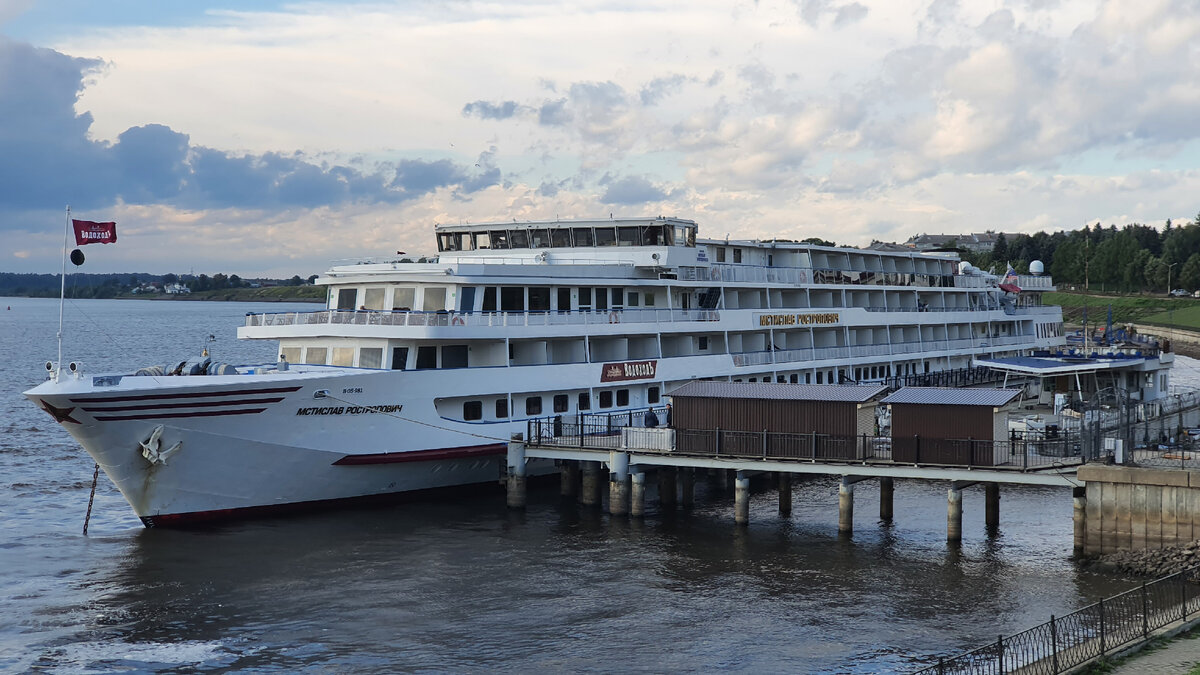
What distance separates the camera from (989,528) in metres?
37.6

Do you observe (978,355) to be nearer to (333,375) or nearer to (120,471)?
(333,375)

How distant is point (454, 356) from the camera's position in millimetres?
40594

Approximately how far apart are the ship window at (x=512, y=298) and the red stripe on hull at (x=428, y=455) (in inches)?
202

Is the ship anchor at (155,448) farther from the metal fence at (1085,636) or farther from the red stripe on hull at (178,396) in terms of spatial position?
the metal fence at (1085,636)

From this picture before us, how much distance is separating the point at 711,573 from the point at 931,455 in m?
7.95

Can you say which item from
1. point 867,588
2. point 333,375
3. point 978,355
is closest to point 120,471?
point 333,375

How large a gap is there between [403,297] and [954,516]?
20455 millimetres

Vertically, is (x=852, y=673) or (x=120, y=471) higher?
(x=120, y=471)

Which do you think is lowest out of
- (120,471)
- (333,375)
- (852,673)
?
(852,673)

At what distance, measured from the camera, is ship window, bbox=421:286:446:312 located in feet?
134

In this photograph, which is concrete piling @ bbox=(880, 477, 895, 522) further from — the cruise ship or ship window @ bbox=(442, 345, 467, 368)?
ship window @ bbox=(442, 345, 467, 368)

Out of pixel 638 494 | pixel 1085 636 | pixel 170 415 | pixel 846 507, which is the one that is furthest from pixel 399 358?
pixel 1085 636

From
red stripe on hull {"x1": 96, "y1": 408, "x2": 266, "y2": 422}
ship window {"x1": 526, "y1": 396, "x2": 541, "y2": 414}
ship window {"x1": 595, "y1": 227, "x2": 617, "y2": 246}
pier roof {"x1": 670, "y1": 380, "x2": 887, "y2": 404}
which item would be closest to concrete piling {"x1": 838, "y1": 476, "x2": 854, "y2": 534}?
pier roof {"x1": 670, "y1": 380, "x2": 887, "y2": 404}

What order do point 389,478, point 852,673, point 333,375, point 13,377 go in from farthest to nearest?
1. point 13,377
2. point 389,478
3. point 333,375
4. point 852,673
